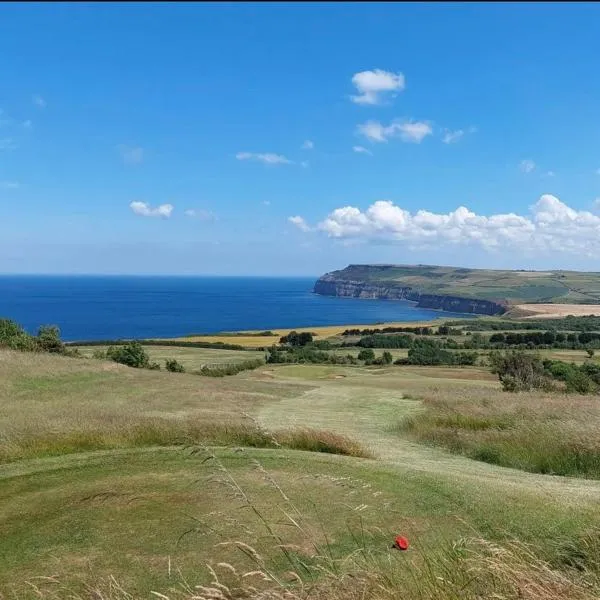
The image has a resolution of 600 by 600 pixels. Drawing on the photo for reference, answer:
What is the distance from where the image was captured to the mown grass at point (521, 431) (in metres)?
11.1

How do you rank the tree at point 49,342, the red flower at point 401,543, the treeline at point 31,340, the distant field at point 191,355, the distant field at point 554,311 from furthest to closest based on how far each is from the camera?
the distant field at point 554,311, the distant field at point 191,355, the tree at point 49,342, the treeline at point 31,340, the red flower at point 401,543

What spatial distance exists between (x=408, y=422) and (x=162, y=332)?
107 m

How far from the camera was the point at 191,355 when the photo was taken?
6550 cm

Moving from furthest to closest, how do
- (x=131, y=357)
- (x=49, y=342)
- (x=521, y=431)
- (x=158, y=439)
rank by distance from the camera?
(x=131, y=357), (x=49, y=342), (x=521, y=431), (x=158, y=439)

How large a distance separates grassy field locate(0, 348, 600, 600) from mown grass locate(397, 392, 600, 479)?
235mm

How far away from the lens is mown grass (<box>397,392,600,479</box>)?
36.6 ft

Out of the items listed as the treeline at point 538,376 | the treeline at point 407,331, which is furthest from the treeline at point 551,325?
the treeline at point 538,376

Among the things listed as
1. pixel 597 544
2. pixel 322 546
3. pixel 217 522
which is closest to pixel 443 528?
pixel 322 546

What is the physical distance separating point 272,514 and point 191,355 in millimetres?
59214

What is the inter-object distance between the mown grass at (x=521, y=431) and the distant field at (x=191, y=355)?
124 feet

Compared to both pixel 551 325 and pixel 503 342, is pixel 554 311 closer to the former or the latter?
pixel 551 325

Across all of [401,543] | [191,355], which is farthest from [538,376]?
[191,355]

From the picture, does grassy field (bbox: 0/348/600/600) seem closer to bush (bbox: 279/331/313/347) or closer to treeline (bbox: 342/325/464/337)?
bush (bbox: 279/331/313/347)

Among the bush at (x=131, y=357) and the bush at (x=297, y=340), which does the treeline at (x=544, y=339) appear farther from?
the bush at (x=131, y=357)
